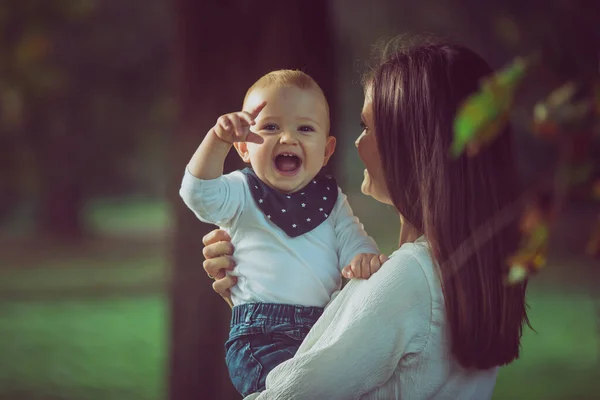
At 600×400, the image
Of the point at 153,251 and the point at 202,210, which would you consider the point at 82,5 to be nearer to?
the point at 153,251

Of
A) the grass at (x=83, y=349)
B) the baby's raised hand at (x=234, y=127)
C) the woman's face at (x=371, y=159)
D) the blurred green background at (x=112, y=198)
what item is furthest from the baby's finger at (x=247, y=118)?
the grass at (x=83, y=349)

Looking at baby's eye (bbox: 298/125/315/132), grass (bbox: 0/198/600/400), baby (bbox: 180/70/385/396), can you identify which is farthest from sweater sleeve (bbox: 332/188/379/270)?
grass (bbox: 0/198/600/400)

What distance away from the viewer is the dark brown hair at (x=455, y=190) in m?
2.06

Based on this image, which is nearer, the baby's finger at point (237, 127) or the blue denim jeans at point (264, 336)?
the baby's finger at point (237, 127)

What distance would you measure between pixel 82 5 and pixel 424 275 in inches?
402

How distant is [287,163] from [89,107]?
15001mm

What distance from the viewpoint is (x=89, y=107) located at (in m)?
16.8

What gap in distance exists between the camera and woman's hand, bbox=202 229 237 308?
2.44m

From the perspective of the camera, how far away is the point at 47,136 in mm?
16969

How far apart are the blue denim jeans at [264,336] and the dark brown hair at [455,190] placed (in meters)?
0.39

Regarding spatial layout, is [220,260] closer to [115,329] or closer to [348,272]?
[348,272]

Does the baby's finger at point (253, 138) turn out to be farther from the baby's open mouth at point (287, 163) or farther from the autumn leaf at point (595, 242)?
the autumn leaf at point (595, 242)

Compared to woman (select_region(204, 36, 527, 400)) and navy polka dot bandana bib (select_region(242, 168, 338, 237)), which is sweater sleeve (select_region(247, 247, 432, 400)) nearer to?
woman (select_region(204, 36, 527, 400))

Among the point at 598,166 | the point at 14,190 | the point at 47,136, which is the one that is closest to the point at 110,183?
the point at 14,190
